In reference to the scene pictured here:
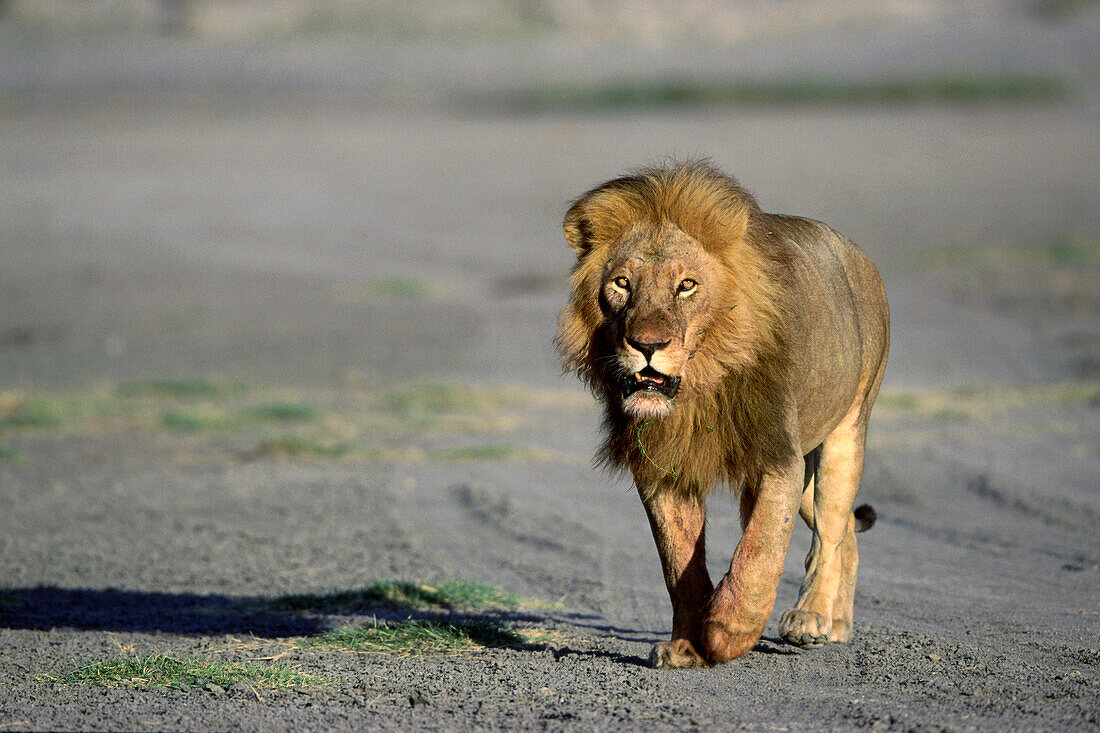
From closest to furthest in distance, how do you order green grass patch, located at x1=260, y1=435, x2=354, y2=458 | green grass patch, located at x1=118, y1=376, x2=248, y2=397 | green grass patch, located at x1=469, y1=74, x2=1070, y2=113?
green grass patch, located at x1=260, y1=435, x2=354, y2=458 < green grass patch, located at x1=118, y1=376, x2=248, y2=397 < green grass patch, located at x1=469, y1=74, x2=1070, y2=113

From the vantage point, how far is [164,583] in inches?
313

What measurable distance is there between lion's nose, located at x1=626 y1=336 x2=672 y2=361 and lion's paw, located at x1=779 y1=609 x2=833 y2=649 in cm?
146

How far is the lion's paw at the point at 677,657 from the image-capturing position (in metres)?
5.29

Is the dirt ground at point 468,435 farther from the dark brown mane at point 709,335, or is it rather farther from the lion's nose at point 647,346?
the lion's nose at point 647,346

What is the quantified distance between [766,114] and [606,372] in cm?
2870

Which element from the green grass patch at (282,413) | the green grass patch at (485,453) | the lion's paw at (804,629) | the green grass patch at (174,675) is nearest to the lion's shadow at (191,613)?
the green grass patch at (174,675)

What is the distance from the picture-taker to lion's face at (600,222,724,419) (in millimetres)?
4914

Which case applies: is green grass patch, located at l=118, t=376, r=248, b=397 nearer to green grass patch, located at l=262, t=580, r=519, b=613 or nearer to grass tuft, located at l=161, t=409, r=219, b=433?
grass tuft, located at l=161, t=409, r=219, b=433

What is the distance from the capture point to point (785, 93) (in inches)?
1457

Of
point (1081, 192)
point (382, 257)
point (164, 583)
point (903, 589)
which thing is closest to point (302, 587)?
point (164, 583)

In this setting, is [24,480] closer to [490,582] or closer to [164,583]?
[164,583]

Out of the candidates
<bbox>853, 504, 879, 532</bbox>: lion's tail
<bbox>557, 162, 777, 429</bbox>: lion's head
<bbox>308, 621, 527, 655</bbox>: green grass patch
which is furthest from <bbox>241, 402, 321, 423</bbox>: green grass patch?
<bbox>557, 162, 777, 429</bbox>: lion's head

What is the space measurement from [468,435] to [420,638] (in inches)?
240

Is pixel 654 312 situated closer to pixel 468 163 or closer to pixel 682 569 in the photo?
pixel 682 569
